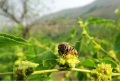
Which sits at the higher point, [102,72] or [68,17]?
[68,17]

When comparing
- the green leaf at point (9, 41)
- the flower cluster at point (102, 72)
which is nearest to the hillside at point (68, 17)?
the flower cluster at point (102, 72)

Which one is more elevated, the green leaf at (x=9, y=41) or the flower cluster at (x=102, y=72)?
the green leaf at (x=9, y=41)

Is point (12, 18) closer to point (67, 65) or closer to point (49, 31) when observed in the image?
point (49, 31)

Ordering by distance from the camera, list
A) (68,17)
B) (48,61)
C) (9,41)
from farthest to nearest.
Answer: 1. (68,17)
2. (48,61)
3. (9,41)

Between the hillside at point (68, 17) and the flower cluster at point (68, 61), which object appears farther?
the hillside at point (68, 17)

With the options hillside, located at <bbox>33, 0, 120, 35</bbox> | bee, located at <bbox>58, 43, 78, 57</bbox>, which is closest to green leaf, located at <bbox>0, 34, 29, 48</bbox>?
bee, located at <bbox>58, 43, 78, 57</bbox>

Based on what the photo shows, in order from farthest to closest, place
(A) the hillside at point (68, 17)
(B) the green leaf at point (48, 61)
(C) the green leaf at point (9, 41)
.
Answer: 1. (A) the hillside at point (68, 17)
2. (B) the green leaf at point (48, 61)
3. (C) the green leaf at point (9, 41)

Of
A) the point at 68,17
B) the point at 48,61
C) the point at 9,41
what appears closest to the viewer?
the point at 9,41

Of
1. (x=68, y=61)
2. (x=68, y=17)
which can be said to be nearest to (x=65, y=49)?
(x=68, y=61)

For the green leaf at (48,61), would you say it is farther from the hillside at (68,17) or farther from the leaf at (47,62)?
the hillside at (68,17)

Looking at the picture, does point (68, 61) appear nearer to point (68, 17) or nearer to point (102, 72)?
point (102, 72)

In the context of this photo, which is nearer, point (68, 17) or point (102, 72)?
point (102, 72)

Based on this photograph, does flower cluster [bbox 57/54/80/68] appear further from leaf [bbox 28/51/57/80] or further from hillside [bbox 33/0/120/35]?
hillside [bbox 33/0/120/35]
